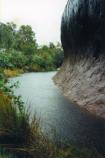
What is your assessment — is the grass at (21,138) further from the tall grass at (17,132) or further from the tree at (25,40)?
the tree at (25,40)

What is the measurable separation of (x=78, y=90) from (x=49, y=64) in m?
31.5

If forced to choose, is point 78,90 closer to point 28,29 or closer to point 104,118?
point 104,118

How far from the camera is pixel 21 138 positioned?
14.4 ft

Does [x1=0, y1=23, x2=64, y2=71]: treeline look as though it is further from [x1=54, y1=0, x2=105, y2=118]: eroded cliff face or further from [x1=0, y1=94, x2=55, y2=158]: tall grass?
[x1=0, y1=94, x2=55, y2=158]: tall grass

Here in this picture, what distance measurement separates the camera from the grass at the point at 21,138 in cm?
390

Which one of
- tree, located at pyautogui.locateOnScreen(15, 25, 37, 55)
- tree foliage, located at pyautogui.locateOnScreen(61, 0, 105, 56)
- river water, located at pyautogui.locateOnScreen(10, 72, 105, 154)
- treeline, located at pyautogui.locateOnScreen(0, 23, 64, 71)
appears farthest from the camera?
tree, located at pyautogui.locateOnScreen(15, 25, 37, 55)

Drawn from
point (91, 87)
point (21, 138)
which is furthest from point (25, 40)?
point (21, 138)

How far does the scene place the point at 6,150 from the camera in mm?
4371

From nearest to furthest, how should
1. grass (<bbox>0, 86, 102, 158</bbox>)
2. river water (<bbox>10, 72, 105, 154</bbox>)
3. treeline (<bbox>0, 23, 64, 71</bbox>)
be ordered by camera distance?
grass (<bbox>0, 86, 102, 158</bbox>) → river water (<bbox>10, 72, 105, 154</bbox>) → treeline (<bbox>0, 23, 64, 71</bbox>)

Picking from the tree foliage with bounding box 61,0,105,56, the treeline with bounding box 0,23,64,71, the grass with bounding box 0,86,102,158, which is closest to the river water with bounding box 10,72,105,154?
the grass with bounding box 0,86,102,158

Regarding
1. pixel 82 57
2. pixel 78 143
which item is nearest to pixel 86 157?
pixel 78 143

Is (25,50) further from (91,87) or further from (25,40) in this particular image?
(91,87)

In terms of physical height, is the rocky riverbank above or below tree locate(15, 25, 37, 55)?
below

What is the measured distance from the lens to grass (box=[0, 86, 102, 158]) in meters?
3.90
